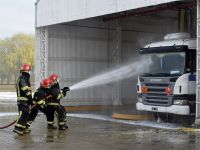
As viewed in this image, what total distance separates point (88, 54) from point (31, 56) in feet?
183

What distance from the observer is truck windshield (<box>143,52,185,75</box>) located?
13.0 m

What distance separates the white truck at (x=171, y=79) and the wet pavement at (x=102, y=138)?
0.81 m

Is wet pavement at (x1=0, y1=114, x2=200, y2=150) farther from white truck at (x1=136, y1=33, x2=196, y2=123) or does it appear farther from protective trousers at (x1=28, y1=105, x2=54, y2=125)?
white truck at (x1=136, y1=33, x2=196, y2=123)

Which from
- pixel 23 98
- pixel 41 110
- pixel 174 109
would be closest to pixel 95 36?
pixel 174 109

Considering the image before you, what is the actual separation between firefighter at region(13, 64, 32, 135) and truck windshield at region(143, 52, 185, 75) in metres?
4.48

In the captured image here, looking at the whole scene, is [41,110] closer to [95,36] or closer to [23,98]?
[23,98]

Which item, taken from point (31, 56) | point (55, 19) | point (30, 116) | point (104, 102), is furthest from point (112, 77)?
point (31, 56)

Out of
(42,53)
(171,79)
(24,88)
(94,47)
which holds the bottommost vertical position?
(24,88)

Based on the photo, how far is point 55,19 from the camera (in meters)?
17.9

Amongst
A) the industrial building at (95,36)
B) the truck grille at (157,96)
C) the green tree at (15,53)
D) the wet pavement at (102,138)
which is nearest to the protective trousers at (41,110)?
the wet pavement at (102,138)

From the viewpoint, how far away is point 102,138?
10648 millimetres

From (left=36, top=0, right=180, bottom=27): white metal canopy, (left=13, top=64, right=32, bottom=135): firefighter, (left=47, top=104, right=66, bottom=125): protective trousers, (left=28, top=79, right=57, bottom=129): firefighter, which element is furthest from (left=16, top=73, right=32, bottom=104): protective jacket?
(left=36, top=0, right=180, bottom=27): white metal canopy

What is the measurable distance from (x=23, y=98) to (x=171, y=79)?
4.63 meters

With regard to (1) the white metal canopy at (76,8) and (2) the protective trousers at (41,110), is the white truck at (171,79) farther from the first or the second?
(2) the protective trousers at (41,110)
